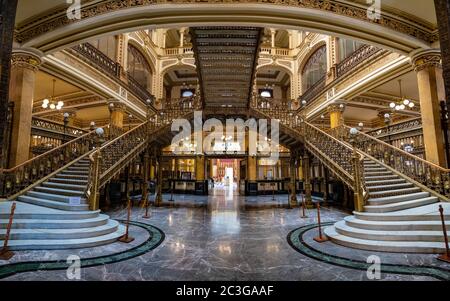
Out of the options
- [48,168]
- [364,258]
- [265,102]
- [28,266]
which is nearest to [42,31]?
[48,168]

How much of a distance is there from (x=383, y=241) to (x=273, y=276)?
2.83 meters

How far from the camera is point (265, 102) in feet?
33.1

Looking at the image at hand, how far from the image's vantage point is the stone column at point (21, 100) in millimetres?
7168

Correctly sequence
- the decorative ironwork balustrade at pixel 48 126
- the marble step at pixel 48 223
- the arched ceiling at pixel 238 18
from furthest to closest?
the decorative ironwork balustrade at pixel 48 126, the arched ceiling at pixel 238 18, the marble step at pixel 48 223

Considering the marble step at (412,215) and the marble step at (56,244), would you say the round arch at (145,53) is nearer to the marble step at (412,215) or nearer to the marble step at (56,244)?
the marble step at (56,244)

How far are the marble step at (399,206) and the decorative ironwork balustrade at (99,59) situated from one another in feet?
42.4

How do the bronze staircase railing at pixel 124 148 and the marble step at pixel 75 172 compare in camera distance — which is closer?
the bronze staircase railing at pixel 124 148

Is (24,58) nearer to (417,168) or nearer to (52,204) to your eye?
(52,204)

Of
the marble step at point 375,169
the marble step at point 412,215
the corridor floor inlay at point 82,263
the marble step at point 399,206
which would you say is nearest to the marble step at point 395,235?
the marble step at point 412,215

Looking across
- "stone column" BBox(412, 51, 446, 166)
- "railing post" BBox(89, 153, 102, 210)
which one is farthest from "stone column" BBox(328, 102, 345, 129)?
"railing post" BBox(89, 153, 102, 210)

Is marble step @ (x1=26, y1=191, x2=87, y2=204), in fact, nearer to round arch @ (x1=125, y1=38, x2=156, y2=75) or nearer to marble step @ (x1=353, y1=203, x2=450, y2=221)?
marble step @ (x1=353, y1=203, x2=450, y2=221)

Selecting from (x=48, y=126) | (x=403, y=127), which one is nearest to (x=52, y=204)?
(x=48, y=126)

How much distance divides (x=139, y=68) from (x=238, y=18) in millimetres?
12262
